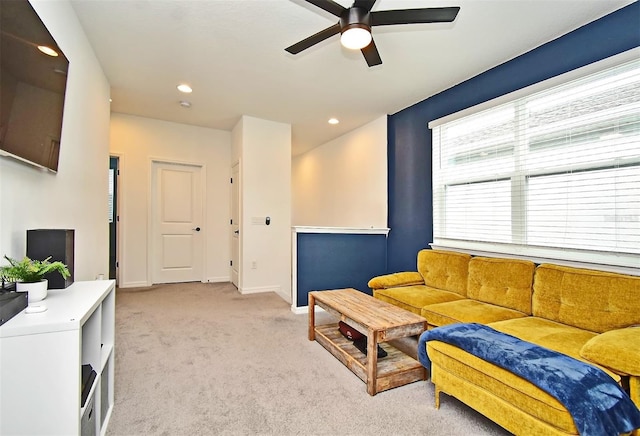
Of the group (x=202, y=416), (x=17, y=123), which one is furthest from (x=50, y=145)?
(x=202, y=416)

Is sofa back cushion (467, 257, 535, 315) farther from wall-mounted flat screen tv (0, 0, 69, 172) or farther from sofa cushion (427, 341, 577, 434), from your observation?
wall-mounted flat screen tv (0, 0, 69, 172)

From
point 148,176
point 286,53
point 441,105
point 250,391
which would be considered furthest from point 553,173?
point 148,176

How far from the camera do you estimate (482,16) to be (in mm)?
2330

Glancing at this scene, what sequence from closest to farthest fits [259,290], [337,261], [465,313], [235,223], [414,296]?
[465,313] → [414,296] → [337,261] → [259,290] → [235,223]

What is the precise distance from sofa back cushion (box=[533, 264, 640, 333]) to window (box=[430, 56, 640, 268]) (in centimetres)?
30

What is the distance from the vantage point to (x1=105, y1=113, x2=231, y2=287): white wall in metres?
4.75

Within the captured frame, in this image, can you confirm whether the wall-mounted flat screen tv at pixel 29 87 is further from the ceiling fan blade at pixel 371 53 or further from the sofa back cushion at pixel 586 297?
the sofa back cushion at pixel 586 297

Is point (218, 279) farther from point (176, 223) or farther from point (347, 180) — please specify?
point (347, 180)

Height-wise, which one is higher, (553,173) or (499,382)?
(553,173)

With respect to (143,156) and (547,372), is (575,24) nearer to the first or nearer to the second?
(547,372)

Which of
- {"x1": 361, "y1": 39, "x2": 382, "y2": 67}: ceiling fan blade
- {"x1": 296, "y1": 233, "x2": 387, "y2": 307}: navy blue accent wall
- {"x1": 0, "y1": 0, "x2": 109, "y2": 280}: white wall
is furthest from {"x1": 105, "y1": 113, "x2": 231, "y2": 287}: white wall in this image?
{"x1": 361, "y1": 39, "x2": 382, "y2": 67}: ceiling fan blade

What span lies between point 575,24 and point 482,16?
0.75m

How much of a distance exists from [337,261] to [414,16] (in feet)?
9.11

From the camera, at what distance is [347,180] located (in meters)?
5.40
